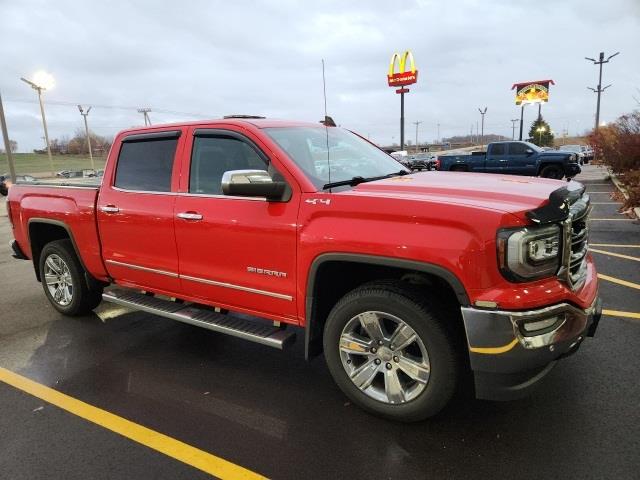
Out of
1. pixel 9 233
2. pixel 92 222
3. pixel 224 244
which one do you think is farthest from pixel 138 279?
pixel 9 233

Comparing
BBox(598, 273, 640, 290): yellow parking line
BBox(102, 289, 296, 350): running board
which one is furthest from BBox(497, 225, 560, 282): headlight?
BBox(598, 273, 640, 290): yellow parking line

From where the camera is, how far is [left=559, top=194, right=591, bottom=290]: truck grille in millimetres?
2713

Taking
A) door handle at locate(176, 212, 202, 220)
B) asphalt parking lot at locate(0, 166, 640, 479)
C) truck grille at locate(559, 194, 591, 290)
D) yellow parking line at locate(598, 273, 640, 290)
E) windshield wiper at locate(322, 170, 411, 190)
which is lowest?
asphalt parking lot at locate(0, 166, 640, 479)

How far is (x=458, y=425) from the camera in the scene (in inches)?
119

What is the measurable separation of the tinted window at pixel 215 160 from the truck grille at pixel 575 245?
81.3 inches

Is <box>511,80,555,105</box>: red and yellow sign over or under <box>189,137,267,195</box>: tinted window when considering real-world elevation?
over

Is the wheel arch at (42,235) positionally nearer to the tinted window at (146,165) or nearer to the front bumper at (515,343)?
the tinted window at (146,165)

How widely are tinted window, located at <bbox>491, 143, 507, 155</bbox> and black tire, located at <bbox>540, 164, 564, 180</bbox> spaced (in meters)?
1.90

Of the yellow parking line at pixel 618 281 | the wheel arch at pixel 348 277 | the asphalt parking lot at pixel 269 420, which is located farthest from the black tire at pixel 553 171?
the wheel arch at pixel 348 277

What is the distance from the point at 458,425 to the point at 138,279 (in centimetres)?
291

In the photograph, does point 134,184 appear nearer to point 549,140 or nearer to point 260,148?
point 260,148

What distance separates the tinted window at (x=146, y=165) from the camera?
4055 mm

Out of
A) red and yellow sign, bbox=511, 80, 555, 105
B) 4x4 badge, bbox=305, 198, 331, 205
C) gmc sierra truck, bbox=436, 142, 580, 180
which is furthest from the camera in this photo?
red and yellow sign, bbox=511, 80, 555, 105

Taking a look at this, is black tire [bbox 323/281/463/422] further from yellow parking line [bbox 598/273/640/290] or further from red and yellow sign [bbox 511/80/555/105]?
red and yellow sign [bbox 511/80/555/105]
